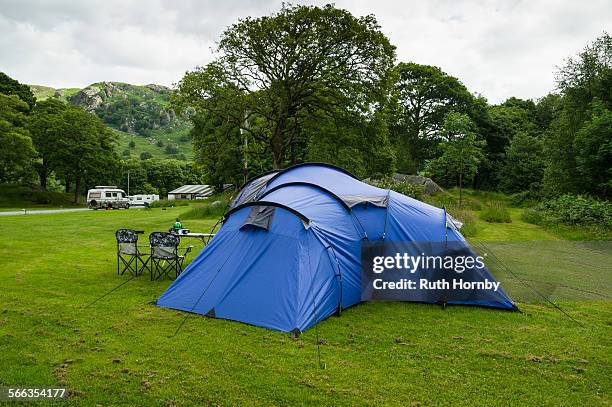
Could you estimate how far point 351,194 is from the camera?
27.5ft

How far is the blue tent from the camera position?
6.48 m

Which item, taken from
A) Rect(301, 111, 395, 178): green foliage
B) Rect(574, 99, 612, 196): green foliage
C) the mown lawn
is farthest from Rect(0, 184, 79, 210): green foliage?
Rect(574, 99, 612, 196): green foliage

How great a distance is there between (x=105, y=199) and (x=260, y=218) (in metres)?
33.8

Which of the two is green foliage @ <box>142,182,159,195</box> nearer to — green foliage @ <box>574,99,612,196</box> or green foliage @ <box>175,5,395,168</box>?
green foliage @ <box>175,5,395,168</box>

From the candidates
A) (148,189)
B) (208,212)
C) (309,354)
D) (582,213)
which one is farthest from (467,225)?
(148,189)

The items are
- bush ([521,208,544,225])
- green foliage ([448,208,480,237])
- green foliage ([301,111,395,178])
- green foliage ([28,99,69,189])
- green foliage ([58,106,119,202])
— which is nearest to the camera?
green foliage ([448,208,480,237])

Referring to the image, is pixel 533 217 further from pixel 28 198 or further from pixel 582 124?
pixel 28 198

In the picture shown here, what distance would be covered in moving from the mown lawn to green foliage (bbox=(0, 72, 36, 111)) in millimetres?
42447

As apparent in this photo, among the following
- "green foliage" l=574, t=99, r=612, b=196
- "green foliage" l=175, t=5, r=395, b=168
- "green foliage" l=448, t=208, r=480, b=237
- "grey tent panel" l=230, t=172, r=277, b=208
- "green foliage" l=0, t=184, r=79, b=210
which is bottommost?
"green foliage" l=0, t=184, r=79, b=210

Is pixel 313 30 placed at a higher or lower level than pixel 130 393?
higher

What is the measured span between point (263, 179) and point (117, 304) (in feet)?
14.9

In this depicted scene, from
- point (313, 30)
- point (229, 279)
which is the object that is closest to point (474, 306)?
point (229, 279)

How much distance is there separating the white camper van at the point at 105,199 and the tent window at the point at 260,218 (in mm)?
33289

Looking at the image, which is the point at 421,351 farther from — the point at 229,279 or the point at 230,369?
the point at 229,279
